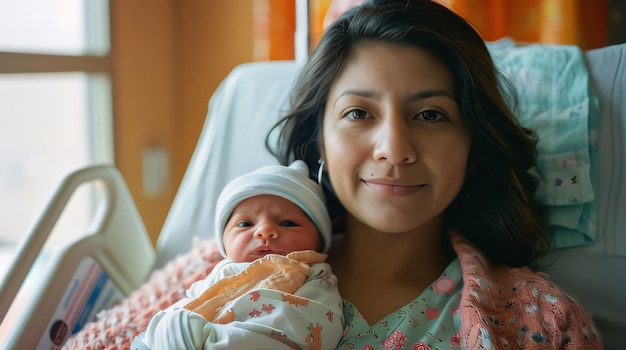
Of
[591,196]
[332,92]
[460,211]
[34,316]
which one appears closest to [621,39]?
[591,196]

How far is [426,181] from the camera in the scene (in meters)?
1.35

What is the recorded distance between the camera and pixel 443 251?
1603 millimetres

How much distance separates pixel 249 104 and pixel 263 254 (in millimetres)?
A: 737

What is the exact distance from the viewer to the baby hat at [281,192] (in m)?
1.42

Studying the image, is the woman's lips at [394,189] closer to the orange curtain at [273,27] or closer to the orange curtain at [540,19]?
the orange curtain at [540,19]

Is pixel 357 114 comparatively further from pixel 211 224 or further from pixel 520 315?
pixel 211 224

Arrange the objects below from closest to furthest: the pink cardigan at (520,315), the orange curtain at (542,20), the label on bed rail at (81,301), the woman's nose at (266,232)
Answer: the pink cardigan at (520,315)
the woman's nose at (266,232)
the label on bed rail at (81,301)
the orange curtain at (542,20)

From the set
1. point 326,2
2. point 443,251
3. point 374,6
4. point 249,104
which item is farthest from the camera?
point 326,2

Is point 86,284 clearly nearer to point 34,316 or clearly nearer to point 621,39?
point 34,316

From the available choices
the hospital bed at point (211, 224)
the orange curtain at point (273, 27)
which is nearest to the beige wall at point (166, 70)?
the orange curtain at point (273, 27)

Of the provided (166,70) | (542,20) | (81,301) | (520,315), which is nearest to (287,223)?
(520,315)

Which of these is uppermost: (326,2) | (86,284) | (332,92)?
(326,2)

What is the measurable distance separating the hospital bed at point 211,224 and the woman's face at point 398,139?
411 mm

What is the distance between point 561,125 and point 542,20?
693 mm
